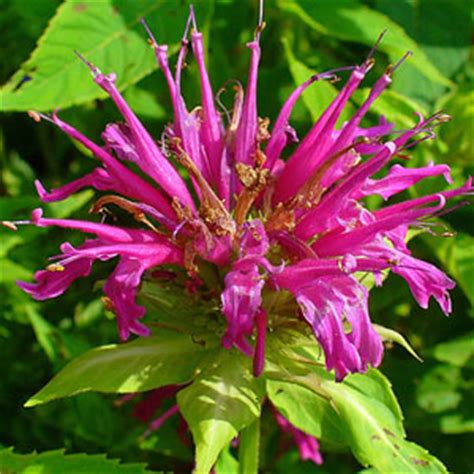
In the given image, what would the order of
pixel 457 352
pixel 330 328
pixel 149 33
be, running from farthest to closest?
1. pixel 457 352
2. pixel 149 33
3. pixel 330 328

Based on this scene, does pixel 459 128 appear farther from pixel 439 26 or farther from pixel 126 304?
pixel 126 304

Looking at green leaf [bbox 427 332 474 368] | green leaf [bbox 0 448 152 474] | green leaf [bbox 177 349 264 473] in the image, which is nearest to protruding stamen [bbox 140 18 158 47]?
green leaf [bbox 177 349 264 473]

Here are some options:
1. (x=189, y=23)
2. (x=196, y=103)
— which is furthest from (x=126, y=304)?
(x=196, y=103)

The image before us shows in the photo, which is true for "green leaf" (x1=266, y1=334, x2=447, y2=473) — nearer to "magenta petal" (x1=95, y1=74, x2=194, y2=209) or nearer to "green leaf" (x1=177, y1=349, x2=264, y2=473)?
"green leaf" (x1=177, y1=349, x2=264, y2=473)

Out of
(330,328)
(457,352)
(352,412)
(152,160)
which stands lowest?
(457,352)

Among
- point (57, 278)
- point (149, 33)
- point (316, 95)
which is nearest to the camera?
point (57, 278)

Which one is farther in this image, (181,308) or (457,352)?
(457,352)

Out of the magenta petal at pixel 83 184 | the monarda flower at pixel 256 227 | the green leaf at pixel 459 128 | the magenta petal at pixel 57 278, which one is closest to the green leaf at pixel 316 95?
the monarda flower at pixel 256 227

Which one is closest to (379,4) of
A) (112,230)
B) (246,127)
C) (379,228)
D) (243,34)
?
(243,34)
